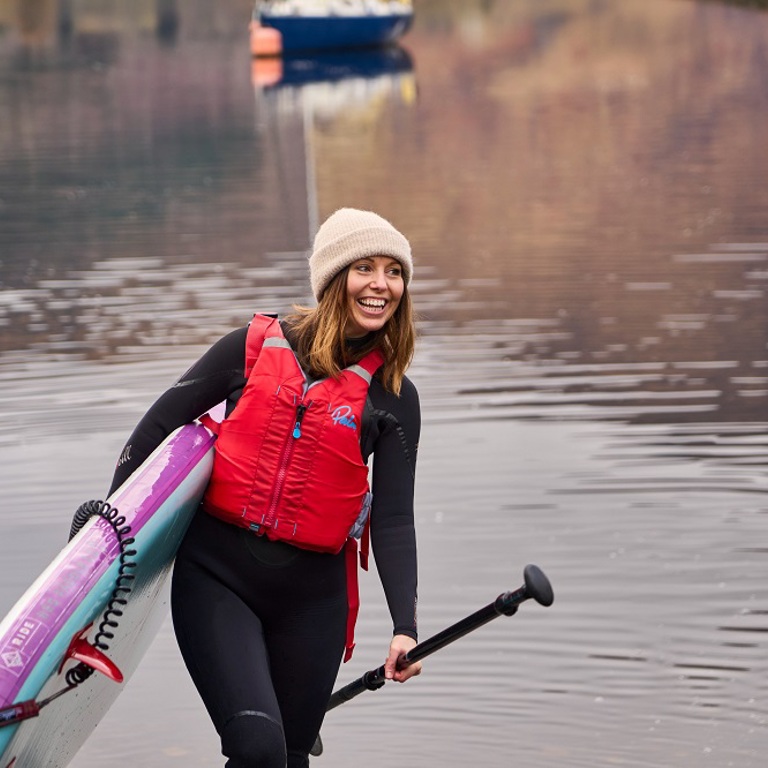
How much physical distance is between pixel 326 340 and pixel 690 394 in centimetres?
581

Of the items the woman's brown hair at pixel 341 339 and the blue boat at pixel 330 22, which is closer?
the woman's brown hair at pixel 341 339

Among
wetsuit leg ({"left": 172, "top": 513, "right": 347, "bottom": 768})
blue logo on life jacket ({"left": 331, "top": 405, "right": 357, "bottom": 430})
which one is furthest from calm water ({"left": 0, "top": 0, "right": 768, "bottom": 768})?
blue logo on life jacket ({"left": 331, "top": 405, "right": 357, "bottom": 430})

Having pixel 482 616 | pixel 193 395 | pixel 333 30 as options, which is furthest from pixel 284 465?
pixel 333 30

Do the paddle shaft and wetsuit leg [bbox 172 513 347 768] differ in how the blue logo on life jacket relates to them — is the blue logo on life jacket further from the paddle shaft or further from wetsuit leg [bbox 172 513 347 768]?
the paddle shaft

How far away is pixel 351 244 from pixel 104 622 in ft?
3.18

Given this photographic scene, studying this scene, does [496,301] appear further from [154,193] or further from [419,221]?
[154,193]

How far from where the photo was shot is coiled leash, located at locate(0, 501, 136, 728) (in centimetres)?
371

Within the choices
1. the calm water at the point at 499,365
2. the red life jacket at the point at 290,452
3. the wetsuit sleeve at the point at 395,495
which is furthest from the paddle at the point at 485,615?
the calm water at the point at 499,365

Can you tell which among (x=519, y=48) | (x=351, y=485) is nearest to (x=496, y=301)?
(x=351, y=485)

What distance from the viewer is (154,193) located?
1936 centimetres

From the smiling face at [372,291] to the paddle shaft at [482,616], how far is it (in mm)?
659

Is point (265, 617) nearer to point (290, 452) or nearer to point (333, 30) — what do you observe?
point (290, 452)

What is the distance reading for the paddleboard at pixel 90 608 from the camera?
3580 mm

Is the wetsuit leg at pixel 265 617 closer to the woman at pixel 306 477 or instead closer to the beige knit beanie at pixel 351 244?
the woman at pixel 306 477
